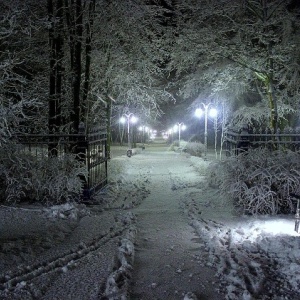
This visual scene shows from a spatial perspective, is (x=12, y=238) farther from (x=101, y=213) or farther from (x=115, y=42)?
(x=115, y=42)

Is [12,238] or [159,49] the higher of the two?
[159,49]

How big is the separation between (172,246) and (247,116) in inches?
638

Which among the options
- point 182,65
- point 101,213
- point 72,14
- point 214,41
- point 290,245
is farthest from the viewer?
point 182,65

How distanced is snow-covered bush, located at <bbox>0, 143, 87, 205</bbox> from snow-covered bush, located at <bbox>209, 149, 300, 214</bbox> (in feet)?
12.6

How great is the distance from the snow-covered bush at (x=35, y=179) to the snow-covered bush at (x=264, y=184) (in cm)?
384

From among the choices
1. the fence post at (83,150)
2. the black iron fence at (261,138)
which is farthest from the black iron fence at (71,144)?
the black iron fence at (261,138)

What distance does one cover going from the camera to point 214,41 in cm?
1599

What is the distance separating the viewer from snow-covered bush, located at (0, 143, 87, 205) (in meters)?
8.95

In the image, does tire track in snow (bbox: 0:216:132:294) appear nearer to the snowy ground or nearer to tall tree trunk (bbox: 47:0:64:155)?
the snowy ground

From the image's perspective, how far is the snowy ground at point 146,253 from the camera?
4.41m

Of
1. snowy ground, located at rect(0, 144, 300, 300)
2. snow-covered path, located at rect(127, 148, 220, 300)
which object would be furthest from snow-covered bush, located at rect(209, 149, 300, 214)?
snow-covered path, located at rect(127, 148, 220, 300)

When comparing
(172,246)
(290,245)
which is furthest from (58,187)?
(290,245)

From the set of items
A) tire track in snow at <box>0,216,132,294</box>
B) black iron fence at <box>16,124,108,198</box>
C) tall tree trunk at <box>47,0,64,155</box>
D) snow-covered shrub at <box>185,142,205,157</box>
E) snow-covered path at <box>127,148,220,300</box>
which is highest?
tall tree trunk at <box>47,0,64,155</box>

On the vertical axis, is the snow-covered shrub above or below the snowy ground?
above
